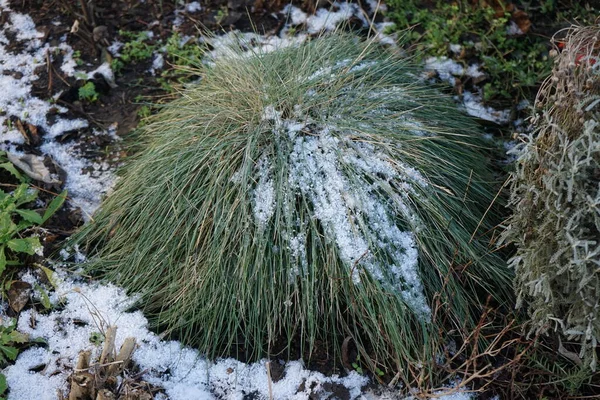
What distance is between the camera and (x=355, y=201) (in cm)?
236

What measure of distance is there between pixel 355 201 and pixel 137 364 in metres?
1.05

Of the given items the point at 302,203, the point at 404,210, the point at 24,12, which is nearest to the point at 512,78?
the point at 404,210

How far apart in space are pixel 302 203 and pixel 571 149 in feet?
3.23

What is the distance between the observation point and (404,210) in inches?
92.7

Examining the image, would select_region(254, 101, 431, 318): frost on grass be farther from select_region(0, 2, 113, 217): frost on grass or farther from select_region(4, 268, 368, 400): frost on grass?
select_region(0, 2, 113, 217): frost on grass

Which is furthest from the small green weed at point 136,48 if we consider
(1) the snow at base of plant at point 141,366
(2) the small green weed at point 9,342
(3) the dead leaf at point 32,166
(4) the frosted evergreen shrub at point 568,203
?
(4) the frosted evergreen shrub at point 568,203

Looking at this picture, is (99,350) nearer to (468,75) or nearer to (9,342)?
(9,342)

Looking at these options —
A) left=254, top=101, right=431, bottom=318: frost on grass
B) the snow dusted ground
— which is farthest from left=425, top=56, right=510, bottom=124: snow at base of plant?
the snow dusted ground

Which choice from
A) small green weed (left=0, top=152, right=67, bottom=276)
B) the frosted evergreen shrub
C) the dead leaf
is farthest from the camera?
the dead leaf

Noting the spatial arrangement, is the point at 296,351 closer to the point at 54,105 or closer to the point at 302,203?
the point at 302,203

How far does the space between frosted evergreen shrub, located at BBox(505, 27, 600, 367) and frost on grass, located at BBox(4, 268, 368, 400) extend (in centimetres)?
77

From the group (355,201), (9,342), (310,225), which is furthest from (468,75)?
(9,342)

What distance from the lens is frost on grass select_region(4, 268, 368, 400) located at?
2.33 meters

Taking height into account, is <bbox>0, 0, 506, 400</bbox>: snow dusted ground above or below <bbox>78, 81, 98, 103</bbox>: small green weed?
below
